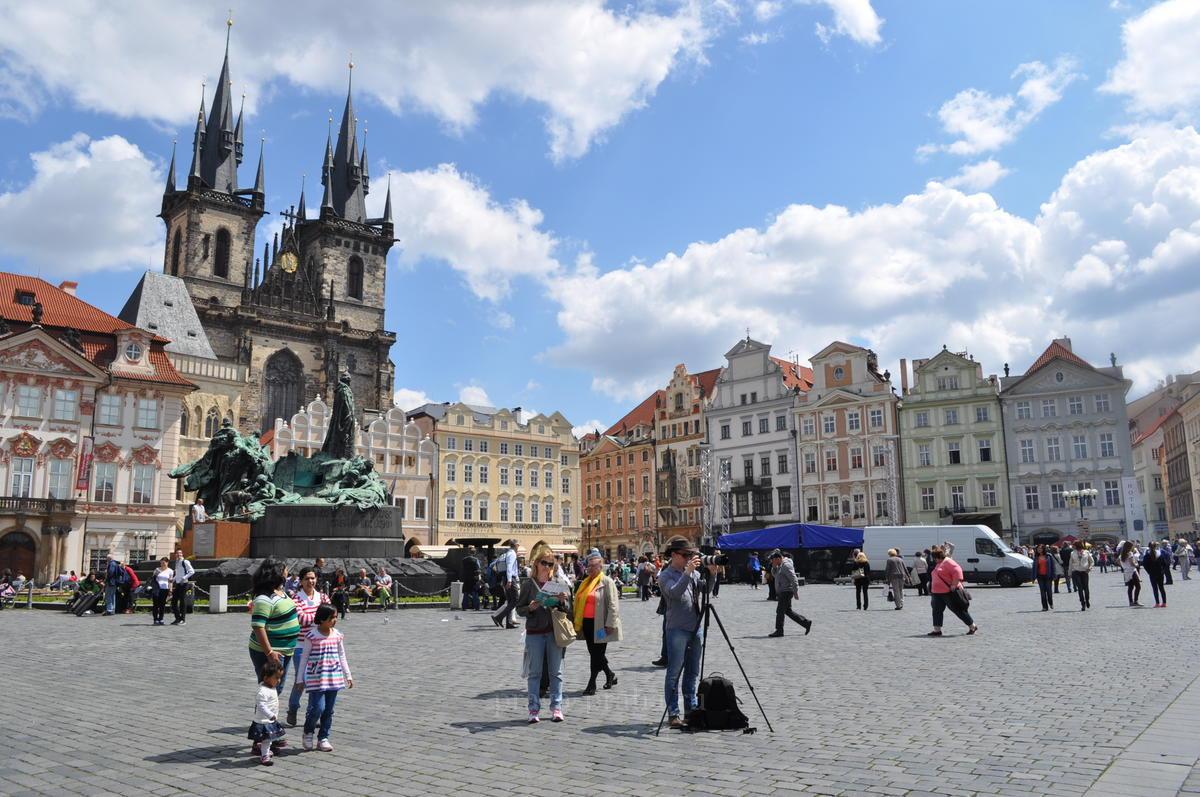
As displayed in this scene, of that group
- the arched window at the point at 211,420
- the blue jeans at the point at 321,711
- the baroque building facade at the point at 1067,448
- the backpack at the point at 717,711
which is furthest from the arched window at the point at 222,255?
the backpack at the point at 717,711

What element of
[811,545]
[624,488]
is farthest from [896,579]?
[624,488]

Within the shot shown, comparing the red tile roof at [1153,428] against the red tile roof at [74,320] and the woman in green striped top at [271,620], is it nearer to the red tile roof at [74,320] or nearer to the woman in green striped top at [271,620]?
the red tile roof at [74,320]

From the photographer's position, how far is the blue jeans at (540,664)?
798 centimetres

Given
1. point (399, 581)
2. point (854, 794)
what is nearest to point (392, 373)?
point (399, 581)

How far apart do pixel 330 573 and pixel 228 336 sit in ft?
175

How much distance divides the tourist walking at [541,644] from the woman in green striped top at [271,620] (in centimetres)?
189

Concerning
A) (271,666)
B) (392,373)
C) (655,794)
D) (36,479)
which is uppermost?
(392,373)

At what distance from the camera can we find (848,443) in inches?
2402

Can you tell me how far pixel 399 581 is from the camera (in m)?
23.0

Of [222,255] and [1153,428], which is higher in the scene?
[222,255]

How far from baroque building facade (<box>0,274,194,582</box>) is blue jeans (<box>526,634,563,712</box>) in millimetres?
39938

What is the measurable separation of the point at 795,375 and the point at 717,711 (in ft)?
208

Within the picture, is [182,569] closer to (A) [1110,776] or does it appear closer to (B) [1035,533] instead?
(A) [1110,776]

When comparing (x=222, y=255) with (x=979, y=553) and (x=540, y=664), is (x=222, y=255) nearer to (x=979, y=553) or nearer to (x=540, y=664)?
(x=979, y=553)
